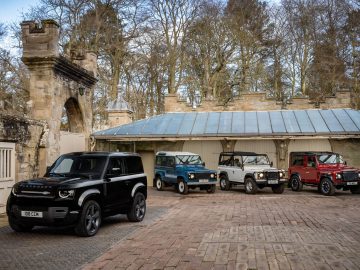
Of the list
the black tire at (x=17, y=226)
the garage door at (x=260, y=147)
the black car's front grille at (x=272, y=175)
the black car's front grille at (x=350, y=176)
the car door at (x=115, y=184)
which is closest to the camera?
the black tire at (x=17, y=226)

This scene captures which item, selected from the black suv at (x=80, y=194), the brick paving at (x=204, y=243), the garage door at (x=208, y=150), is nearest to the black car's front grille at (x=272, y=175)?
the brick paving at (x=204, y=243)

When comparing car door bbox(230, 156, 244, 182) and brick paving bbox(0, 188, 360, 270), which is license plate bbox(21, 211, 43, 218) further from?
car door bbox(230, 156, 244, 182)

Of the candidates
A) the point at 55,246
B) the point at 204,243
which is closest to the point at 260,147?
the point at 204,243

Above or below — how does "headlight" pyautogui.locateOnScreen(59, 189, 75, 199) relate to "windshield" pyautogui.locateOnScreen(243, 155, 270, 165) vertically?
below

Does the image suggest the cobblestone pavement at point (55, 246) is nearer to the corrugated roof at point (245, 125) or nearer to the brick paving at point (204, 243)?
the brick paving at point (204, 243)

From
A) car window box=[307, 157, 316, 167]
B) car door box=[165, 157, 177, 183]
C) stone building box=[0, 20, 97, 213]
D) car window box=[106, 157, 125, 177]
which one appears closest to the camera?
car window box=[106, 157, 125, 177]

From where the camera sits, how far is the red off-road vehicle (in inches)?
681

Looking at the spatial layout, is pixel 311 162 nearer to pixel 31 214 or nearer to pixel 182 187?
pixel 182 187

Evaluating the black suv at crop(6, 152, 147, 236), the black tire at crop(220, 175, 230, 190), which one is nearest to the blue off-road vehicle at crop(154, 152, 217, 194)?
the black tire at crop(220, 175, 230, 190)

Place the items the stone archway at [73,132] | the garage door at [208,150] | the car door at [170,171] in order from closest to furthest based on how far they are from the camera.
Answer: the stone archway at [73,132], the car door at [170,171], the garage door at [208,150]

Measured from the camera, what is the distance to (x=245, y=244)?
25.7ft

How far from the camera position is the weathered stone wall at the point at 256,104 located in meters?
23.9

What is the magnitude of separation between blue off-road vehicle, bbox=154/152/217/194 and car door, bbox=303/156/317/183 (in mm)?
4229

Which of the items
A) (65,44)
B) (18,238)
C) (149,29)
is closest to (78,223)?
(18,238)
